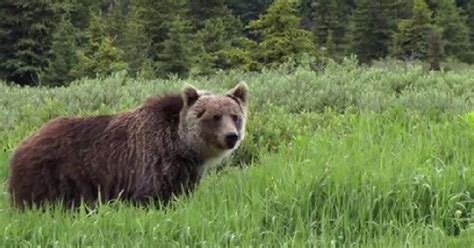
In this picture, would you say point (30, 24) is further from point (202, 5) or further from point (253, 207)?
point (253, 207)

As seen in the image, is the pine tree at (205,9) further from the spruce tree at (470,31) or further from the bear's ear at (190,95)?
the bear's ear at (190,95)

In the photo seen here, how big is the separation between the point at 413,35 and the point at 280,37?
53.1 feet

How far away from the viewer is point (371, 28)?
1939 inches

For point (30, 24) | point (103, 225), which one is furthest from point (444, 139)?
point (30, 24)

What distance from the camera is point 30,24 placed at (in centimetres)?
3472

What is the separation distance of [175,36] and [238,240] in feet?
106

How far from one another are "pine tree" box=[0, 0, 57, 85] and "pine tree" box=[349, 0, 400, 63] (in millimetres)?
19703

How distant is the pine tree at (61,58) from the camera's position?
33688mm

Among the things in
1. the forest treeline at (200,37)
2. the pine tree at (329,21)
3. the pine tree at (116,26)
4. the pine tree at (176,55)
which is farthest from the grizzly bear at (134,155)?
the pine tree at (329,21)

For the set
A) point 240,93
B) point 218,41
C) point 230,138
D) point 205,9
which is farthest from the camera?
point 205,9

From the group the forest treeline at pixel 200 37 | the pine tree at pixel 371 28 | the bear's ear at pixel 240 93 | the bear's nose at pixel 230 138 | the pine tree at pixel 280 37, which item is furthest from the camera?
the pine tree at pixel 371 28

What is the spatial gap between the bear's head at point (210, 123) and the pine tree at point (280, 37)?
916 inches

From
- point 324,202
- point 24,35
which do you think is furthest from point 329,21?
point 324,202

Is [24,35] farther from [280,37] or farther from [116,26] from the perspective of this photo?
[116,26]
